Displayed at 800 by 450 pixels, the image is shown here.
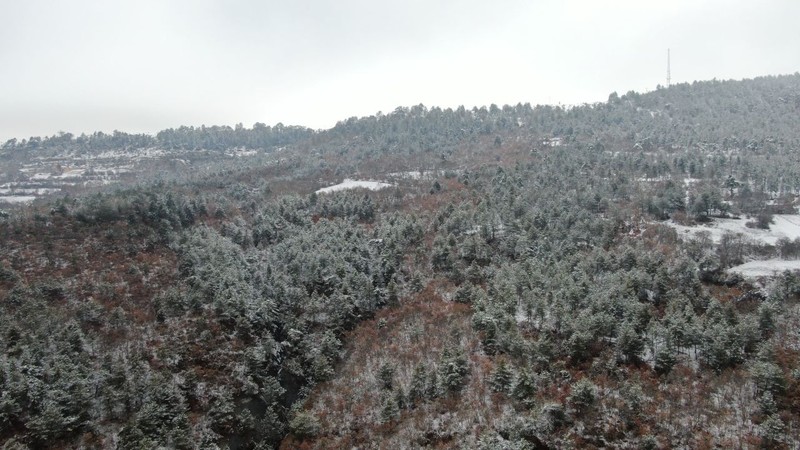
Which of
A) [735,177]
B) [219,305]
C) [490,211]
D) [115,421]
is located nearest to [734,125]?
[735,177]

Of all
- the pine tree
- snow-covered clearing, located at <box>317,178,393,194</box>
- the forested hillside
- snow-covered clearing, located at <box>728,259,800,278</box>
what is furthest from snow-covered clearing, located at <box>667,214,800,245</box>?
snow-covered clearing, located at <box>317,178,393,194</box>

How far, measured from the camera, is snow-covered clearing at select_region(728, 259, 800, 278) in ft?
243

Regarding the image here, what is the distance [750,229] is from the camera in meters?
98.1

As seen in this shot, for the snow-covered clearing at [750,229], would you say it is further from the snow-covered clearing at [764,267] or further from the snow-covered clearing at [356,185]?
the snow-covered clearing at [356,185]

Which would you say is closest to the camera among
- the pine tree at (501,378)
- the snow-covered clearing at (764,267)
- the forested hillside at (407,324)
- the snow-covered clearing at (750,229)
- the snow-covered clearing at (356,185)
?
the forested hillside at (407,324)

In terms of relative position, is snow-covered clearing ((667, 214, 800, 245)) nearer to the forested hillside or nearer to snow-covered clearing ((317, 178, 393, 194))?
the forested hillside

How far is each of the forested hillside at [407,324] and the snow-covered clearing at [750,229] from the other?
0.82 m

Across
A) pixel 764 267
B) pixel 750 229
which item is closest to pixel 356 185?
pixel 750 229

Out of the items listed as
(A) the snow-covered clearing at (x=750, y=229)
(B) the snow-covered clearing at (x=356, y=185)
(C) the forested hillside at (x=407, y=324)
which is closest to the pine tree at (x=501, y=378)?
(C) the forested hillside at (x=407, y=324)

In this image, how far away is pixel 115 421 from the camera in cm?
5091

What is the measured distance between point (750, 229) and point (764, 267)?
86.5 ft

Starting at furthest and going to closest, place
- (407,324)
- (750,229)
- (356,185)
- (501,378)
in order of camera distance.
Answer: (356,185), (750,229), (407,324), (501,378)

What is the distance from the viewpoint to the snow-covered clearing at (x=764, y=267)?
74.0 m

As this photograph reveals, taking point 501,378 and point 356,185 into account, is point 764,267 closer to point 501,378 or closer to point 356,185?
point 501,378
